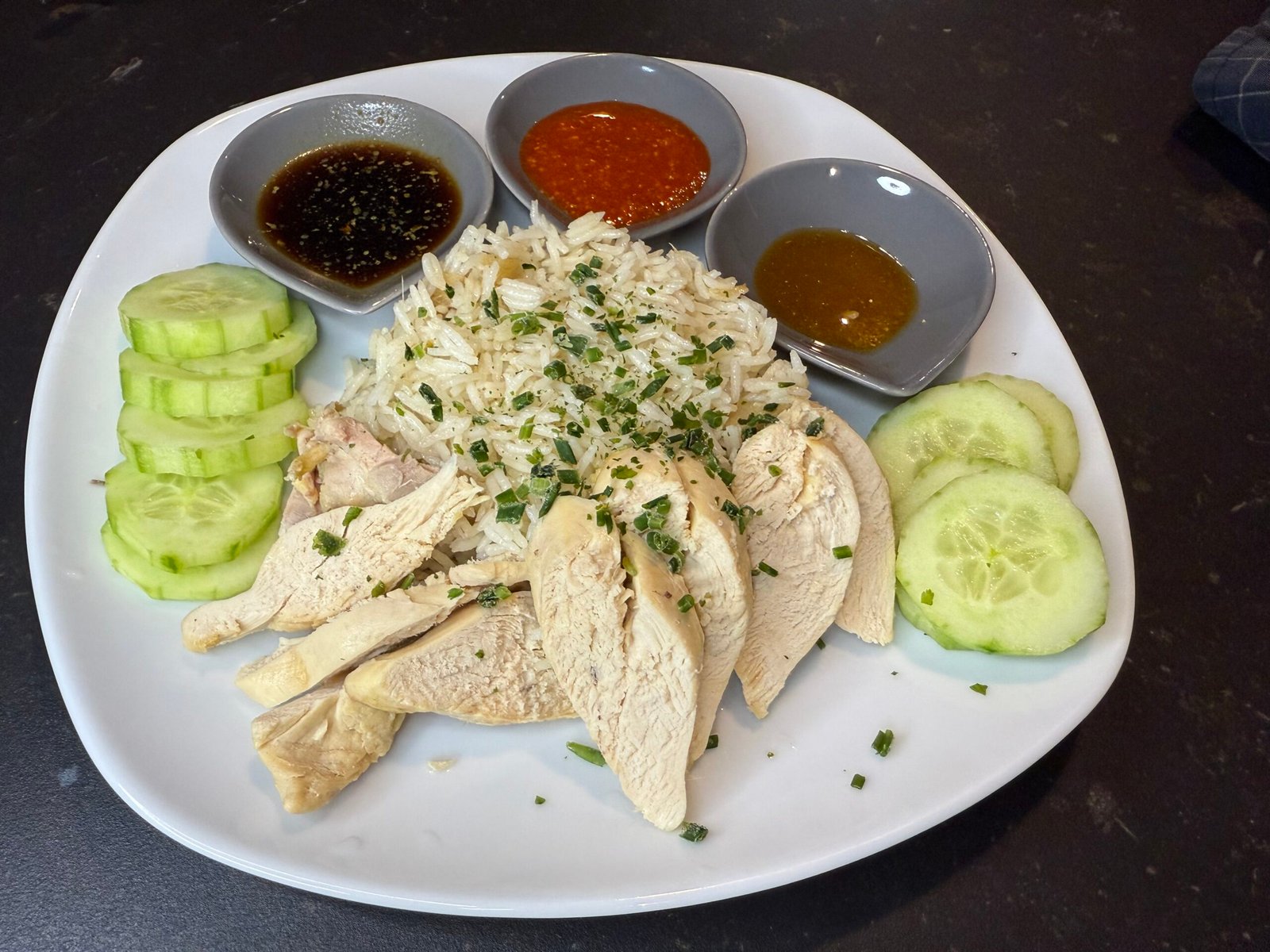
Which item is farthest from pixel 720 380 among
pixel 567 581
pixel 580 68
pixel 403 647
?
pixel 580 68

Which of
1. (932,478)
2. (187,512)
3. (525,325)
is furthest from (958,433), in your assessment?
(187,512)

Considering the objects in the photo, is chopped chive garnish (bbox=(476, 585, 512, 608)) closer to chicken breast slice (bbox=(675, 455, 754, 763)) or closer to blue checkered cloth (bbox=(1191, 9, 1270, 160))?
chicken breast slice (bbox=(675, 455, 754, 763))

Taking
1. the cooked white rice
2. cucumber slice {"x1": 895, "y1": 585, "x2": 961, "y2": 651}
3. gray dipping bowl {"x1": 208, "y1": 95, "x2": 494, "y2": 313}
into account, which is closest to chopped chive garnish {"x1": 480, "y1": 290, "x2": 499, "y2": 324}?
the cooked white rice

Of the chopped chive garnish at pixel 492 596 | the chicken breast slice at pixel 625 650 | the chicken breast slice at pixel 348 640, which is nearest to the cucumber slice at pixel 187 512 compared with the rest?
the chicken breast slice at pixel 348 640

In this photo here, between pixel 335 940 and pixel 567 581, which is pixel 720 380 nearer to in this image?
pixel 567 581

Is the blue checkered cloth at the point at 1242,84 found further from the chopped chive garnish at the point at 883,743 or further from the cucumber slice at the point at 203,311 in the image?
the cucumber slice at the point at 203,311

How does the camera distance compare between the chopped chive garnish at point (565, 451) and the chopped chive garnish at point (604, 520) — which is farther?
the chopped chive garnish at point (565, 451)

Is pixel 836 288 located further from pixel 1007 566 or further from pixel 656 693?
pixel 656 693
